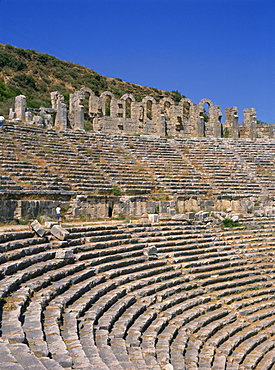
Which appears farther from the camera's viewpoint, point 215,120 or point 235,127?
point 235,127

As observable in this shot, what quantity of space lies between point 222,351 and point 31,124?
17078mm

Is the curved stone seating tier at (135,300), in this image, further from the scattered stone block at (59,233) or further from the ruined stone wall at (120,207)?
the ruined stone wall at (120,207)

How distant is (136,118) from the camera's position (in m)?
27.6

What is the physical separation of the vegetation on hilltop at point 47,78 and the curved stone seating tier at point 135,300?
32.8 m

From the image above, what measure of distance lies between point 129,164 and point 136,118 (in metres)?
7.73

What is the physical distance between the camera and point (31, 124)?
22.0 metres

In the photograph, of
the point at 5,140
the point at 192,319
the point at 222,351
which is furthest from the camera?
the point at 5,140

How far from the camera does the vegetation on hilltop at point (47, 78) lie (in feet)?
155

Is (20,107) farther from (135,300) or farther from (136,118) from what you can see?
(135,300)

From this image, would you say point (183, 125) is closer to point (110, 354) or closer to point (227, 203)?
point (227, 203)

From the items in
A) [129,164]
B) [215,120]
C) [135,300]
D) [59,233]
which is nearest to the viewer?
[135,300]

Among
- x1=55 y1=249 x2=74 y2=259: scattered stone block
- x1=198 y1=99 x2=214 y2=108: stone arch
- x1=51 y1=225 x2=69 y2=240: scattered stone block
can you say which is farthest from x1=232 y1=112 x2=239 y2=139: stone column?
x1=55 y1=249 x2=74 y2=259: scattered stone block

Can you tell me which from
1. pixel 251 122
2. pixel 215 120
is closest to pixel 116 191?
pixel 215 120

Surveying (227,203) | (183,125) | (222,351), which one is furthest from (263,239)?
(183,125)
